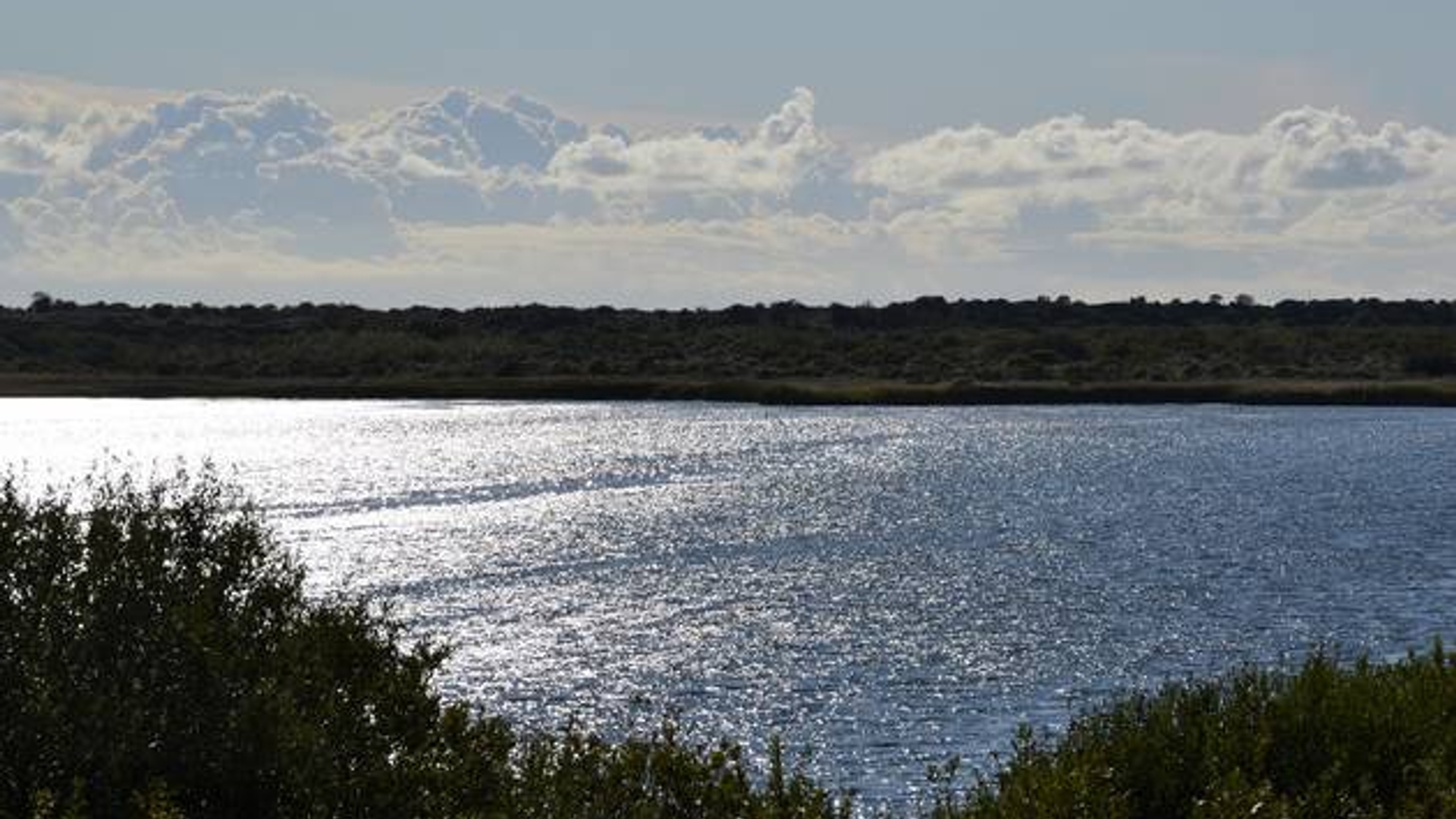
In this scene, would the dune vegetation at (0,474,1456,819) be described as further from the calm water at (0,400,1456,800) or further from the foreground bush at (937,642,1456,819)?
the calm water at (0,400,1456,800)

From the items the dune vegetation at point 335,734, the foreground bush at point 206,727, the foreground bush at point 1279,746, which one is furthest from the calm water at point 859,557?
the foreground bush at point 1279,746

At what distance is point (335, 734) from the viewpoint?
25.0 metres

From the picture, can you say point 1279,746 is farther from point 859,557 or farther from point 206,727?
point 859,557

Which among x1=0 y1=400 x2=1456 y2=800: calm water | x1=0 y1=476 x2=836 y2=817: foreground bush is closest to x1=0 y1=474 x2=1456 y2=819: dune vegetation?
x1=0 y1=476 x2=836 y2=817: foreground bush

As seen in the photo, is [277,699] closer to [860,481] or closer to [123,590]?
[123,590]

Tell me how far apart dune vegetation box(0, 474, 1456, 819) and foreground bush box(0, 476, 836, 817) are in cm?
4

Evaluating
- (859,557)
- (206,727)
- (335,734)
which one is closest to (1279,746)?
(335,734)

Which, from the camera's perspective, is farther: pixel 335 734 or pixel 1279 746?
pixel 1279 746

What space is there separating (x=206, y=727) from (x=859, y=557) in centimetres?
5209

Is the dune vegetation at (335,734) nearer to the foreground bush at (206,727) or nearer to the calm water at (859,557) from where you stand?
the foreground bush at (206,727)

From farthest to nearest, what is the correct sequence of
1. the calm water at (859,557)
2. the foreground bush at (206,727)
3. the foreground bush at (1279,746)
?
the calm water at (859,557), the foreground bush at (1279,746), the foreground bush at (206,727)

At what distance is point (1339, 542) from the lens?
7619cm

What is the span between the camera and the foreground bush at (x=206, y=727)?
875 inches

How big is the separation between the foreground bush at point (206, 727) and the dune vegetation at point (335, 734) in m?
0.04
